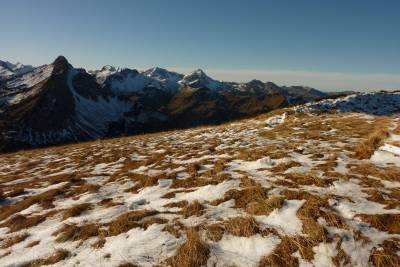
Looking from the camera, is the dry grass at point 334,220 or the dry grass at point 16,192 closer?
the dry grass at point 334,220

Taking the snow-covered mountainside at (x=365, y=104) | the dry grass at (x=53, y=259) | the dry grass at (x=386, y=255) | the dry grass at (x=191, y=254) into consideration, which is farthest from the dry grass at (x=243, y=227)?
the snow-covered mountainside at (x=365, y=104)

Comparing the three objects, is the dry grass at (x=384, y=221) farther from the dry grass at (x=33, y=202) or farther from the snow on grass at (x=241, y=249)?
the dry grass at (x=33, y=202)

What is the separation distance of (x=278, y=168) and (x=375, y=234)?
21.4ft

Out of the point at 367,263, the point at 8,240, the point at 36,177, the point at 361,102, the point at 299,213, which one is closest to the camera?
the point at 367,263

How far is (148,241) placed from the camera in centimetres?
824

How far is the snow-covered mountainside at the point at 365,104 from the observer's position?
4809 centimetres

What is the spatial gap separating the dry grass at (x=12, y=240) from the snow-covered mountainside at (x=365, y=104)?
4237cm

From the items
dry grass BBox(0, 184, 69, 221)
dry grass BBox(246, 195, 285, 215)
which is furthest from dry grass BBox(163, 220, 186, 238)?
dry grass BBox(0, 184, 69, 221)

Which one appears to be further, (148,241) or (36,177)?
(36,177)

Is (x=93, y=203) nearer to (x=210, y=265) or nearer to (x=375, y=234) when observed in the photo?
(x=210, y=265)

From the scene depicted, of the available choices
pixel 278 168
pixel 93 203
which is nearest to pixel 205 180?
pixel 278 168

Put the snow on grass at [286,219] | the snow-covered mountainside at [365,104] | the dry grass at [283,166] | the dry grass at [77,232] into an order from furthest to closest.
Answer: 1. the snow-covered mountainside at [365,104]
2. the dry grass at [283,166]
3. the dry grass at [77,232]
4. the snow on grass at [286,219]

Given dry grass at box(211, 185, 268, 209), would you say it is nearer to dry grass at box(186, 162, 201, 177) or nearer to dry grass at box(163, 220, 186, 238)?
dry grass at box(163, 220, 186, 238)

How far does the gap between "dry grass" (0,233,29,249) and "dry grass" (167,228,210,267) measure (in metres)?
5.87
